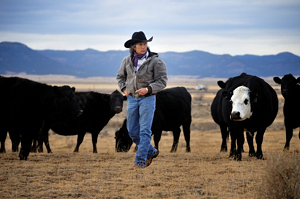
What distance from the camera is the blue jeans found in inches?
314

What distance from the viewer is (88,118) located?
51.4 ft

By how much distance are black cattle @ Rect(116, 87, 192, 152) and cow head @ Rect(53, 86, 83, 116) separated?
2.98 m

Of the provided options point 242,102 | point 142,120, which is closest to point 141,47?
point 142,120

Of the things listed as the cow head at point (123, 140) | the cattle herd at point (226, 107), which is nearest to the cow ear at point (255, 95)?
the cattle herd at point (226, 107)

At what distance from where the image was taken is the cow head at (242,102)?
33.7 ft

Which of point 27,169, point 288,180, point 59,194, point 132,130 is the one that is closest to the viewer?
point 288,180

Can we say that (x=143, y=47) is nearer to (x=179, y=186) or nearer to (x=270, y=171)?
(x=179, y=186)

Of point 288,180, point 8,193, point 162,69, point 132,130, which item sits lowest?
point 8,193

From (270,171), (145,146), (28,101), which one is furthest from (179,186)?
(28,101)

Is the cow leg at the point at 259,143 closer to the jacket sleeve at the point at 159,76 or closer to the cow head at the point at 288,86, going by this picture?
the cow head at the point at 288,86

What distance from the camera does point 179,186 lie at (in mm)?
8070

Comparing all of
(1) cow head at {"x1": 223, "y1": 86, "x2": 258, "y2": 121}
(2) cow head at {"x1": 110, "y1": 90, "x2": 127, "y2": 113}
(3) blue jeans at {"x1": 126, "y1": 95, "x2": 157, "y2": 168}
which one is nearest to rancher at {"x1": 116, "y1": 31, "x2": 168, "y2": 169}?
(3) blue jeans at {"x1": 126, "y1": 95, "x2": 157, "y2": 168}

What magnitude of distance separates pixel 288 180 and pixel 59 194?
3736 mm

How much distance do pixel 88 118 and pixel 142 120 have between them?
26.1 feet
